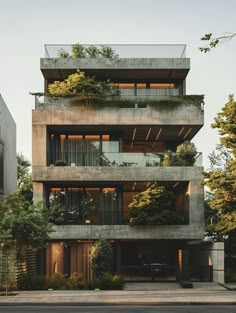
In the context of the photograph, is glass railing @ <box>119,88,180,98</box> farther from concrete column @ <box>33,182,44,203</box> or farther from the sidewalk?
the sidewalk

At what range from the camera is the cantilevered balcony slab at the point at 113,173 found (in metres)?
35.2

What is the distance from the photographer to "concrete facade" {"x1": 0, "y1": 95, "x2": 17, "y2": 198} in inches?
1663

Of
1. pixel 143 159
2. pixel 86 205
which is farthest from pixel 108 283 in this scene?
pixel 143 159

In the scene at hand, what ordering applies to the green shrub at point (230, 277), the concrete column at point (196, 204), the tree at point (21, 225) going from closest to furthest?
the tree at point (21, 225)
the concrete column at point (196, 204)
the green shrub at point (230, 277)

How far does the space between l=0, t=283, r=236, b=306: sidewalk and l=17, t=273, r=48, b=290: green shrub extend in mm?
1410

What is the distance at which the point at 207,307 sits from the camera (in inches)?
929

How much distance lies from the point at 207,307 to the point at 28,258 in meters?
13.3

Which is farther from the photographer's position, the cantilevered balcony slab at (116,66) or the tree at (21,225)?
the cantilevered balcony slab at (116,66)

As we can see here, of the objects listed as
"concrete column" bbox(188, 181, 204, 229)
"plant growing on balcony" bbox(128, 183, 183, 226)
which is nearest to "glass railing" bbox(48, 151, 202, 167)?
"concrete column" bbox(188, 181, 204, 229)

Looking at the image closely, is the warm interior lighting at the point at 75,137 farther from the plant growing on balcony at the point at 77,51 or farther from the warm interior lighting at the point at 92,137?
the plant growing on balcony at the point at 77,51

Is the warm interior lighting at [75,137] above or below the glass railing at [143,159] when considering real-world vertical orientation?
above

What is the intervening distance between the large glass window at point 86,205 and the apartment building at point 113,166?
6cm

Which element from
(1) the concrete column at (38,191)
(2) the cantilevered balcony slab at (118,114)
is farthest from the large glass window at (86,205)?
(2) the cantilevered balcony slab at (118,114)

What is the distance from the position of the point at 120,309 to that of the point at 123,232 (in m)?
12.7
